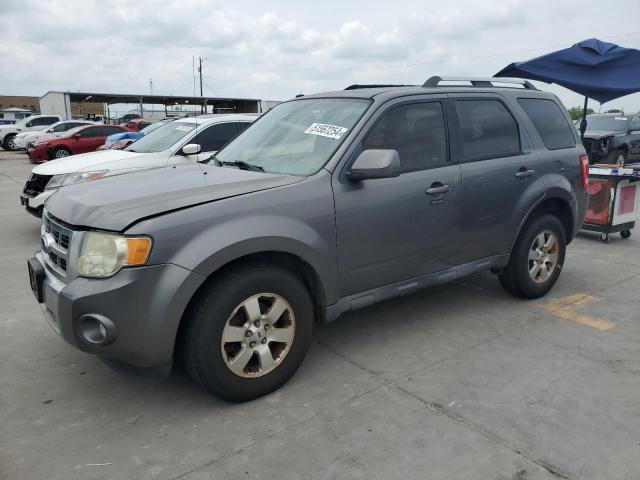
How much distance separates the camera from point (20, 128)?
28.0 meters

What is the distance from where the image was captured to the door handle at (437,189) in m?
3.66

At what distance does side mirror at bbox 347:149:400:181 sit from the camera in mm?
3139

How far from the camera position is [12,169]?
1780cm

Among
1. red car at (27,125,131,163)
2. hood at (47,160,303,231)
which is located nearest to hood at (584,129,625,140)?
hood at (47,160,303,231)

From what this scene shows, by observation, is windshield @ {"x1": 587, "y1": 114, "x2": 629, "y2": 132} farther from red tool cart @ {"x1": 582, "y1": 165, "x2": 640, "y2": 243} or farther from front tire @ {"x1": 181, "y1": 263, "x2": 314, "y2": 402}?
front tire @ {"x1": 181, "y1": 263, "x2": 314, "y2": 402}

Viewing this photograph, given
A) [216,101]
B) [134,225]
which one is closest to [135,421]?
[134,225]

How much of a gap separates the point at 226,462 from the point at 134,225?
1237mm

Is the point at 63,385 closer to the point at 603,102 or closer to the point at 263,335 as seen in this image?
the point at 263,335

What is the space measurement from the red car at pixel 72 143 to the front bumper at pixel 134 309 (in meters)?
16.4

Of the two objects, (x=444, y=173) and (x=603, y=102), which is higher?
(x=603, y=102)

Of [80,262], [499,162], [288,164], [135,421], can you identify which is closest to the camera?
[80,262]

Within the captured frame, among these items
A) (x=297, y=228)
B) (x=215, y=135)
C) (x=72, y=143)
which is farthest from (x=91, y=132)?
(x=297, y=228)

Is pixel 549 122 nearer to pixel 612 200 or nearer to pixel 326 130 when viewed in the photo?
pixel 326 130

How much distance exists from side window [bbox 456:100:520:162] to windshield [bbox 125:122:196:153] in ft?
15.1
